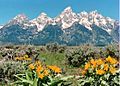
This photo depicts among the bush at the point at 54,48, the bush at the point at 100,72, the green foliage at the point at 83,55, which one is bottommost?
the bush at the point at 100,72

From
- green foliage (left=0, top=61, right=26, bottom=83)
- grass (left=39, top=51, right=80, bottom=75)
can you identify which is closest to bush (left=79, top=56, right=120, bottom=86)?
green foliage (left=0, top=61, right=26, bottom=83)

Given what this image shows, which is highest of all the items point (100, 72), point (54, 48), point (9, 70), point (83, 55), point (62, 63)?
point (54, 48)

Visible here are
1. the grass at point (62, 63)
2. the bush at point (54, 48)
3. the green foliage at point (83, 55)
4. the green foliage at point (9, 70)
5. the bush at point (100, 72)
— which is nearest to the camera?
the bush at point (100, 72)

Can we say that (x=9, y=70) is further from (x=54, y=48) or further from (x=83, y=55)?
(x=54, y=48)

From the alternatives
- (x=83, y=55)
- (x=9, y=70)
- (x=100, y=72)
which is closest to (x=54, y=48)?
(x=83, y=55)

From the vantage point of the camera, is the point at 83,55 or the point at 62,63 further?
the point at 83,55

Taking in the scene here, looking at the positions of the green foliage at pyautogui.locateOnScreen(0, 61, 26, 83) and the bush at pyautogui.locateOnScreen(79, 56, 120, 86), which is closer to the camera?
the bush at pyautogui.locateOnScreen(79, 56, 120, 86)

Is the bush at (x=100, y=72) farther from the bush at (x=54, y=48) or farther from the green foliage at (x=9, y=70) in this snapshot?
the bush at (x=54, y=48)

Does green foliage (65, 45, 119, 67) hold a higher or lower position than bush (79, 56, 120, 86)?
higher

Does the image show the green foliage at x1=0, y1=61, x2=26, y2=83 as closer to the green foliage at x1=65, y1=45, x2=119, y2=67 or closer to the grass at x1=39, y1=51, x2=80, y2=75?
the grass at x1=39, y1=51, x2=80, y2=75

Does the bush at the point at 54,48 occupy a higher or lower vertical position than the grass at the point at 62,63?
higher

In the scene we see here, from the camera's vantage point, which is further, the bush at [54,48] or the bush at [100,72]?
the bush at [54,48]

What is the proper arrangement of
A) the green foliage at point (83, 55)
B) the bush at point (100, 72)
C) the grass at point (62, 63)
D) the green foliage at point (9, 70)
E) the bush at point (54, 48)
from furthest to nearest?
the bush at point (54, 48) → the green foliage at point (83, 55) → the grass at point (62, 63) → the green foliage at point (9, 70) → the bush at point (100, 72)

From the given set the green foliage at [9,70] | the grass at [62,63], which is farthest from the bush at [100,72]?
the grass at [62,63]
